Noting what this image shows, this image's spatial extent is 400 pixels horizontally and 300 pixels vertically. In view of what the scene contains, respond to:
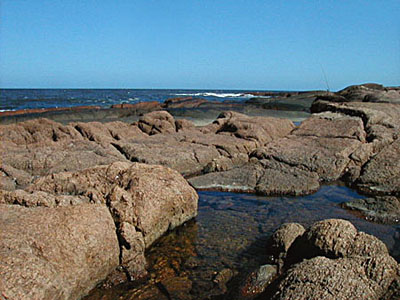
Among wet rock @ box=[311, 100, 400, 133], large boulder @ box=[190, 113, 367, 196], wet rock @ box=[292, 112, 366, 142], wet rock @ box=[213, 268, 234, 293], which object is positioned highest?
wet rock @ box=[311, 100, 400, 133]

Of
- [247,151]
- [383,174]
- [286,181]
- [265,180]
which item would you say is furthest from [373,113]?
[265,180]

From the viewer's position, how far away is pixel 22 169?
31.3 feet

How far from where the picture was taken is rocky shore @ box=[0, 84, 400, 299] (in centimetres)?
382

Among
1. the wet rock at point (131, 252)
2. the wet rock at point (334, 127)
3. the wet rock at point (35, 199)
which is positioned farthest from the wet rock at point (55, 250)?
the wet rock at point (334, 127)

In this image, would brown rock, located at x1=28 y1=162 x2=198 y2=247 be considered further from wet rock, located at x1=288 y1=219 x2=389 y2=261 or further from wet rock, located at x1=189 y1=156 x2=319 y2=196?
wet rock, located at x1=189 y1=156 x2=319 y2=196

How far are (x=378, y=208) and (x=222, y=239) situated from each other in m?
3.54

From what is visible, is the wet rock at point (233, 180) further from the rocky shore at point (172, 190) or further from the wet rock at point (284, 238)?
the wet rock at point (284, 238)

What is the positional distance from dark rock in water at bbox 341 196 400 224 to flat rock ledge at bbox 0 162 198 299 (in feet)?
11.7

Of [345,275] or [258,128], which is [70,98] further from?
[345,275]

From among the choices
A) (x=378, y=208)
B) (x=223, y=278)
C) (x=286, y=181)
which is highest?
(x=286, y=181)

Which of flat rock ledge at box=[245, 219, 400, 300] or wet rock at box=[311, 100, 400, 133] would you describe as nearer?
flat rock ledge at box=[245, 219, 400, 300]

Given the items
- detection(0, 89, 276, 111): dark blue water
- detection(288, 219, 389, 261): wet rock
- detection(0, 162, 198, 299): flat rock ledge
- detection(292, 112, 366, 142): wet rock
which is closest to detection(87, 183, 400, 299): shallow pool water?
detection(0, 162, 198, 299): flat rock ledge

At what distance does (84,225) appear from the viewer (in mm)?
4555

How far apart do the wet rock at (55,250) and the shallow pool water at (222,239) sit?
436 mm
